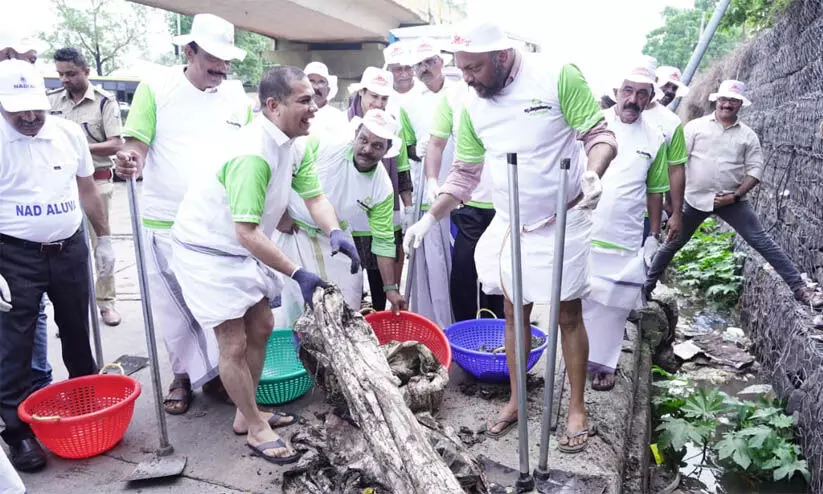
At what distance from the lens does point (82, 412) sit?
3.44m

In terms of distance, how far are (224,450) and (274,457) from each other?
33 centimetres

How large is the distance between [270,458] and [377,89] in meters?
2.83

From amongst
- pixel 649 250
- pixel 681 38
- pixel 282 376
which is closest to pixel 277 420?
pixel 282 376

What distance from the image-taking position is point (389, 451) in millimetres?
2416

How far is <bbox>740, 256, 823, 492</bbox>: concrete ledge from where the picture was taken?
3.89m

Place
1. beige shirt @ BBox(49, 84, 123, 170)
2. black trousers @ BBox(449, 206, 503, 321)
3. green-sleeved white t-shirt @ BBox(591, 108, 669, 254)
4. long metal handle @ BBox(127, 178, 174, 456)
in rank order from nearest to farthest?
long metal handle @ BBox(127, 178, 174, 456)
green-sleeved white t-shirt @ BBox(591, 108, 669, 254)
black trousers @ BBox(449, 206, 503, 321)
beige shirt @ BBox(49, 84, 123, 170)

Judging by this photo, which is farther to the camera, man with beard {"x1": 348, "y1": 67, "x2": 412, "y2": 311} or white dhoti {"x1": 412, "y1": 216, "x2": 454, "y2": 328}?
white dhoti {"x1": 412, "y1": 216, "x2": 454, "y2": 328}

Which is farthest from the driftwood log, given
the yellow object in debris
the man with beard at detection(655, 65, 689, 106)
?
the man with beard at detection(655, 65, 689, 106)

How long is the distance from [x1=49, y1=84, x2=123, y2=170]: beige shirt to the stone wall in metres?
5.38

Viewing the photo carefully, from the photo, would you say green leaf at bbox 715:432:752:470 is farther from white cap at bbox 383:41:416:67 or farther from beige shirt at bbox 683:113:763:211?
white cap at bbox 383:41:416:67

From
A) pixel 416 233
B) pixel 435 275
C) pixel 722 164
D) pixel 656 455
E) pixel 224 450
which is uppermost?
pixel 722 164

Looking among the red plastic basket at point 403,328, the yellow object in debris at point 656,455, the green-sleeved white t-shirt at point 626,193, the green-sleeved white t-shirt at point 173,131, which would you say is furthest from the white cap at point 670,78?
the green-sleeved white t-shirt at point 173,131

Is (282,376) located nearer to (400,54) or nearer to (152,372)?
(152,372)

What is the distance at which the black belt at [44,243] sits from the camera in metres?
3.14
